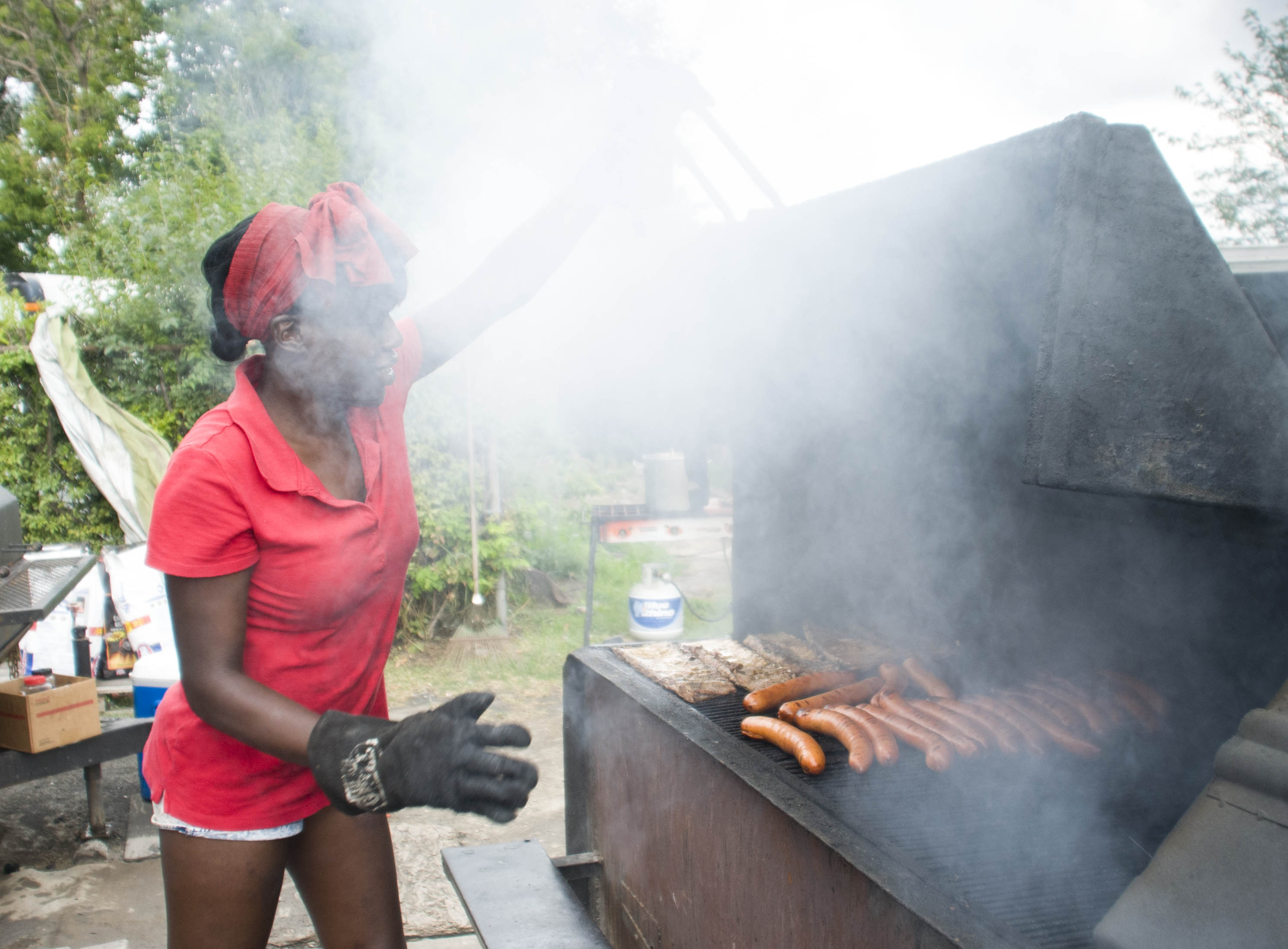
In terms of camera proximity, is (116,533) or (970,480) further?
(116,533)

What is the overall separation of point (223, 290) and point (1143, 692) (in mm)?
2346

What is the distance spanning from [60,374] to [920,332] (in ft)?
21.8

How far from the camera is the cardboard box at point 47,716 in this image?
3416 millimetres

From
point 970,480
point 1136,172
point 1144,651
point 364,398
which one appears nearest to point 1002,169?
point 1136,172

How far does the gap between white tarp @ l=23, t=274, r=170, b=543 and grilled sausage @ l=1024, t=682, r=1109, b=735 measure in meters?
6.40

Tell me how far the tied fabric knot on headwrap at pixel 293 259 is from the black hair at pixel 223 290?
0.02 m

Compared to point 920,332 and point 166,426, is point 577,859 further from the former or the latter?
point 166,426

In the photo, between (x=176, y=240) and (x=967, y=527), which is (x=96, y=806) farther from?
(x=176, y=240)

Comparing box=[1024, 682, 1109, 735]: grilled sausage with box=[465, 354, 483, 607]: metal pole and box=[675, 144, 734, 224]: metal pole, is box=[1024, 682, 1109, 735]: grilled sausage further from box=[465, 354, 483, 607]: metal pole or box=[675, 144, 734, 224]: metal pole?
box=[465, 354, 483, 607]: metal pole

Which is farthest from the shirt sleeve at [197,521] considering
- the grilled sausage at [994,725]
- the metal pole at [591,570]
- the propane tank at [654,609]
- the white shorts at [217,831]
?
the propane tank at [654,609]

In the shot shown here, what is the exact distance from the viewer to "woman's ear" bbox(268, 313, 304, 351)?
155 cm

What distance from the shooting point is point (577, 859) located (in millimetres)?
2779

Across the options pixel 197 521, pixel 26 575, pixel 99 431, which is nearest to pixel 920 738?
pixel 197 521

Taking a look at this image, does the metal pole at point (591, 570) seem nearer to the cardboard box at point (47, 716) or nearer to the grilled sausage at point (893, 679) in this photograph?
the cardboard box at point (47, 716)
